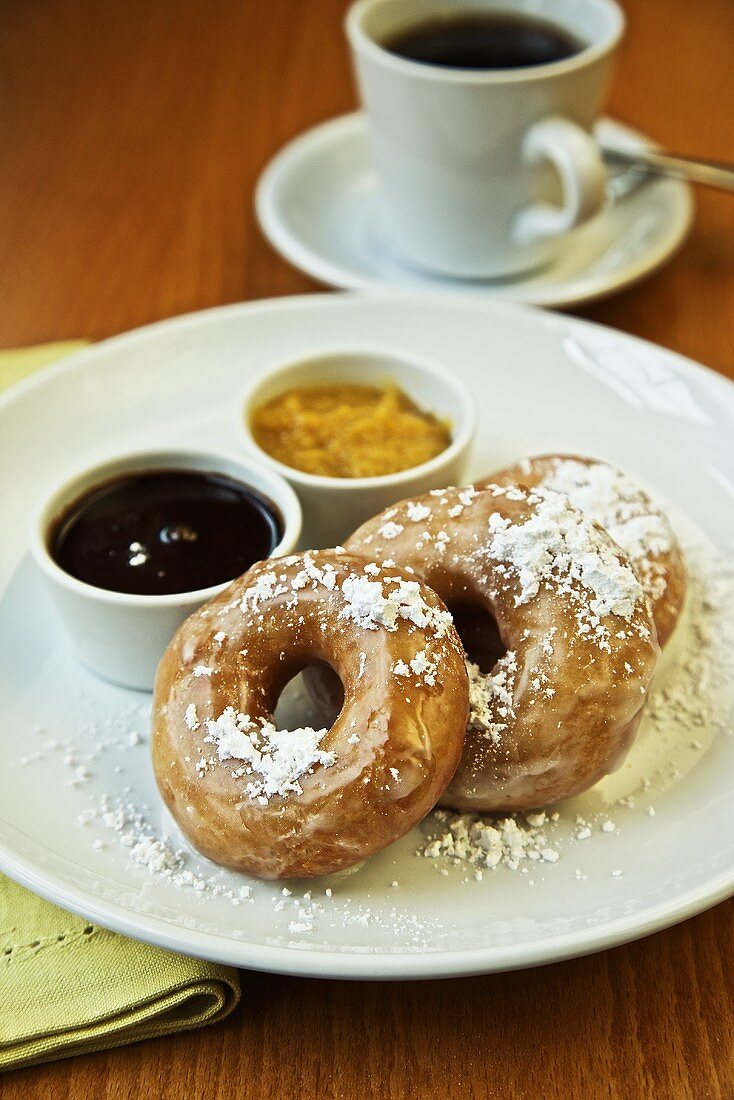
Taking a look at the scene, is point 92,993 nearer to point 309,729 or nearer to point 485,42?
point 309,729

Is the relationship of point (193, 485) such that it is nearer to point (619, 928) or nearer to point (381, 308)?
point (381, 308)

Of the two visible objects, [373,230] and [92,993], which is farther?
[373,230]

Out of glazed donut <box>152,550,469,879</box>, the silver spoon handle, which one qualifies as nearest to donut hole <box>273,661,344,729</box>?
glazed donut <box>152,550,469,879</box>

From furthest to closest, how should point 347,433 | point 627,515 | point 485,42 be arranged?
1. point 485,42
2. point 347,433
3. point 627,515

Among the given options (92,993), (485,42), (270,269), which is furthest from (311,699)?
(485,42)

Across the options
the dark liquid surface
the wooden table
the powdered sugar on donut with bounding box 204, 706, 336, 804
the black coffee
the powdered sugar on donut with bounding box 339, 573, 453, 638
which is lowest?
the wooden table

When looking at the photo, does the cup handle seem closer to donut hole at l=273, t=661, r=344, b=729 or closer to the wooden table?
the wooden table

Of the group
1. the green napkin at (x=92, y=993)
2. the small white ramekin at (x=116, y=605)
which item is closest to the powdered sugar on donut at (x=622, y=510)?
the small white ramekin at (x=116, y=605)
